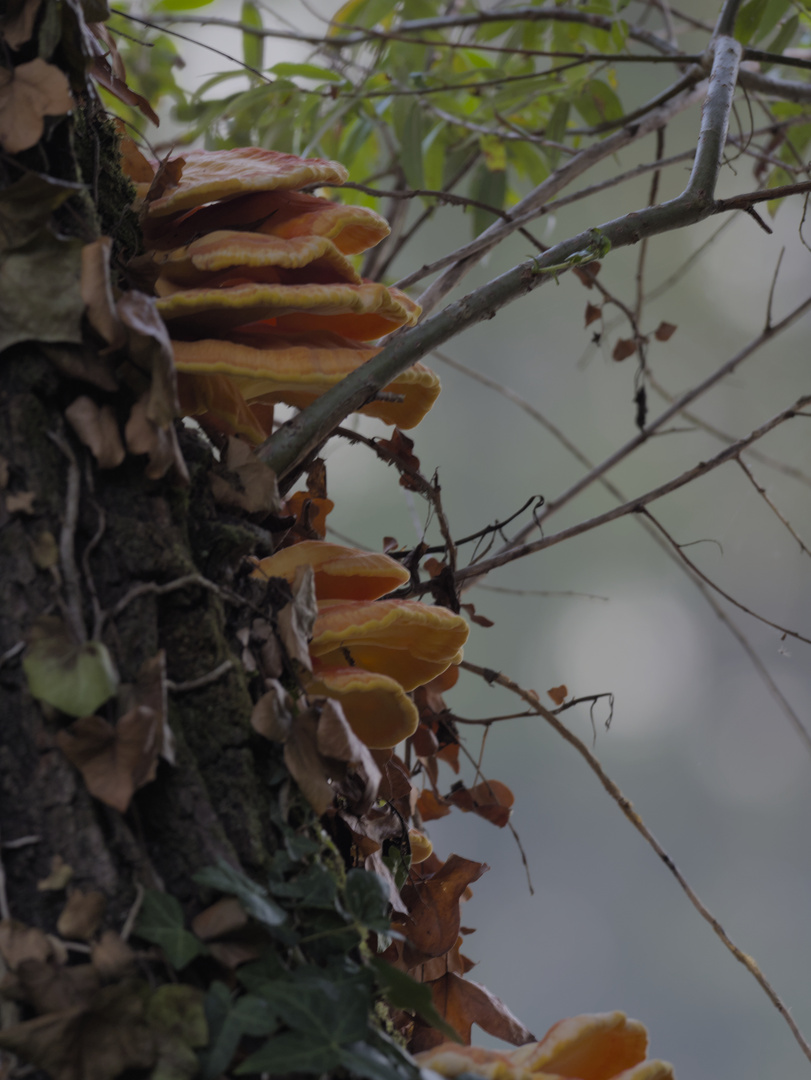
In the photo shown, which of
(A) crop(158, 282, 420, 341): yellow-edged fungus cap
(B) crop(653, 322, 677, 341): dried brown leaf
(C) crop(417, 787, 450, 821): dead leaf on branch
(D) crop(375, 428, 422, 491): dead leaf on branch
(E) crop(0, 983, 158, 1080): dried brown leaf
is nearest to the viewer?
(E) crop(0, 983, 158, 1080): dried brown leaf

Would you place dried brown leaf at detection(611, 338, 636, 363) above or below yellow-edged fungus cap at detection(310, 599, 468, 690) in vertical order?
above

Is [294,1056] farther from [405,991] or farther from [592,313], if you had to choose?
[592,313]

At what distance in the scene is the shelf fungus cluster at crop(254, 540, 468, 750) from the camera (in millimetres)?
620

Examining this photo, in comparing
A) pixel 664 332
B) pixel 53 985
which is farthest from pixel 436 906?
pixel 664 332

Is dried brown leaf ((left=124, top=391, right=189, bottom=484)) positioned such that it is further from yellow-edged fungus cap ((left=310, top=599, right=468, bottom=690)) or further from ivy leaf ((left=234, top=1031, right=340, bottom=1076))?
ivy leaf ((left=234, top=1031, right=340, bottom=1076))

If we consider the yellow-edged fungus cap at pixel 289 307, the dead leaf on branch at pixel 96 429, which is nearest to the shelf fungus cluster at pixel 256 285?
the yellow-edged fungus cap at pixel 289 307

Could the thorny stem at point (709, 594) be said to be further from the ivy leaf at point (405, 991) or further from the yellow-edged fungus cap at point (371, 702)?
the ivy leaf at point (405, 991)

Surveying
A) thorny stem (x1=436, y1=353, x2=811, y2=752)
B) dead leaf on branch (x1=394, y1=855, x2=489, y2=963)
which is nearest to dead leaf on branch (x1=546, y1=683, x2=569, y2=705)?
thorny stem (x1=436, y1=353, x2=811, y2=752)

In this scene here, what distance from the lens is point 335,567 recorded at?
26.2 inches

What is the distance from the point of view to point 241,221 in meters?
0.71

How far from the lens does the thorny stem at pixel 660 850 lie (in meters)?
0.78

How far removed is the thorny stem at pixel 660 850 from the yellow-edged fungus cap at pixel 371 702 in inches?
9.9

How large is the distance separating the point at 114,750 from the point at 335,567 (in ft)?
0.83

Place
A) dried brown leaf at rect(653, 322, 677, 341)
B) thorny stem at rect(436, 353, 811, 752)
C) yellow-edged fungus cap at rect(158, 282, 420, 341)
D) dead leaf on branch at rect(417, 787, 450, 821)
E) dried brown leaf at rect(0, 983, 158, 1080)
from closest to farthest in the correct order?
dried brown leaf at rect(0, 983, 158, 1080) < yellow-edged fungus cap at rect(158, 282, 420, 341) < dead leaf on branch at rect(417, 787, 450, 821) < thorny stem at rect(436, 353, 811, 752) < dried brown leaf at rect(653, 322, 677, 341)
